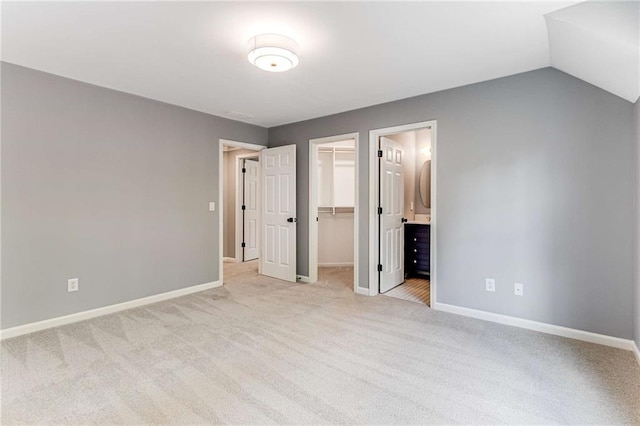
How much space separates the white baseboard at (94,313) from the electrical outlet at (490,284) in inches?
132

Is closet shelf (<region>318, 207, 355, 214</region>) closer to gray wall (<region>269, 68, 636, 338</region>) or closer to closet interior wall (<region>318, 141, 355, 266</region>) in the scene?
closet interior wall (<region>318, 141, 355, 266</region>)

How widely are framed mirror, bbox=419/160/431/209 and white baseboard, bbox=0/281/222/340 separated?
11.5ft

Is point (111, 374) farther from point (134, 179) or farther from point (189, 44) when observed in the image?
point (189, 44)

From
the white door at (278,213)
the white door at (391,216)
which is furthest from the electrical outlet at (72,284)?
the white door at (391,216)

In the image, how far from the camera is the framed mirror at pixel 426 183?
4.95m

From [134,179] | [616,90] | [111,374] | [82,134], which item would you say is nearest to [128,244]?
[134,179]

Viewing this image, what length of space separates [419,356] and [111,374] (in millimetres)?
2188

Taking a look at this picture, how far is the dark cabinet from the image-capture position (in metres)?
4.55

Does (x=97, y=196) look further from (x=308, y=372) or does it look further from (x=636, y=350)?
(x=636, y=350)

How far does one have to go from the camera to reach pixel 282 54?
87.6 inches

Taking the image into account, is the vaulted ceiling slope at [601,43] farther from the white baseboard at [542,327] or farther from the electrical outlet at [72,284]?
the electrical outlet at [72,284]

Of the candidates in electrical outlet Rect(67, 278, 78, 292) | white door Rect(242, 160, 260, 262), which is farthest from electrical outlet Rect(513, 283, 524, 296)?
white door Rect(242, 160, 260, 262)

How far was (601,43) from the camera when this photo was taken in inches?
75.9

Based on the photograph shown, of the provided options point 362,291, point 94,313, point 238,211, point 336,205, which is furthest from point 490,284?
point 238,211
